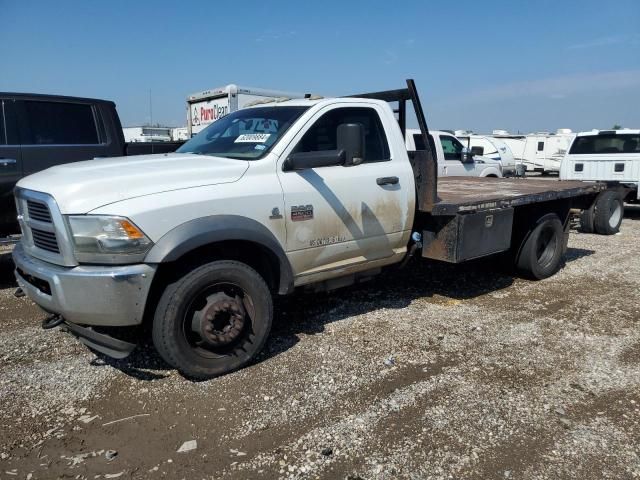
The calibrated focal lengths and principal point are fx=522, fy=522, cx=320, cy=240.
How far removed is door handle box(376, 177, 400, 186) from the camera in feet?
15.1

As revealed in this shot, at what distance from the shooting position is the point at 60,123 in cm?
618

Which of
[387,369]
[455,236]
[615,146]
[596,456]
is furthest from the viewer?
[615,146]

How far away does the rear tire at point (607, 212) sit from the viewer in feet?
31.3

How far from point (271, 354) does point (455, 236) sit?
2092 millimetres

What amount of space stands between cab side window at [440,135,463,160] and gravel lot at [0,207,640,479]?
724 centimetres

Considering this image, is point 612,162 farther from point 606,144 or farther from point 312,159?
point 312,159

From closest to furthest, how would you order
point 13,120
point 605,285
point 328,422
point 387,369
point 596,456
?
point 596,456
point 328,422
point 387,369
point 13,120
point 605,285

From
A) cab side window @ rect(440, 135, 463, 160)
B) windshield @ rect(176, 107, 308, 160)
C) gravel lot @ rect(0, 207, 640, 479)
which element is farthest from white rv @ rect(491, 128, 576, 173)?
windshield @ rect(176, 107, 308, 160)

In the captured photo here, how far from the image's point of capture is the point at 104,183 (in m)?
3.38

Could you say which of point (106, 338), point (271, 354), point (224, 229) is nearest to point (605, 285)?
point (271, 354)

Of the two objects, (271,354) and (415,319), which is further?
(415,319)

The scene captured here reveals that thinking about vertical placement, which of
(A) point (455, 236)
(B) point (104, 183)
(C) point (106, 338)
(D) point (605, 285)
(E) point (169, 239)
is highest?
(B) point (104, 183)

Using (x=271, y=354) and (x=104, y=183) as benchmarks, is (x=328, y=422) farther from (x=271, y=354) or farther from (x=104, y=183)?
(x=104, y=183)

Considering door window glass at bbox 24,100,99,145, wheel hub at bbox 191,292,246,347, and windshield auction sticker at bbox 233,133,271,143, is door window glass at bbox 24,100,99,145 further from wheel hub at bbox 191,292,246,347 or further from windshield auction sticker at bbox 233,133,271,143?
wheel hub at bbox 191,292,246,347
